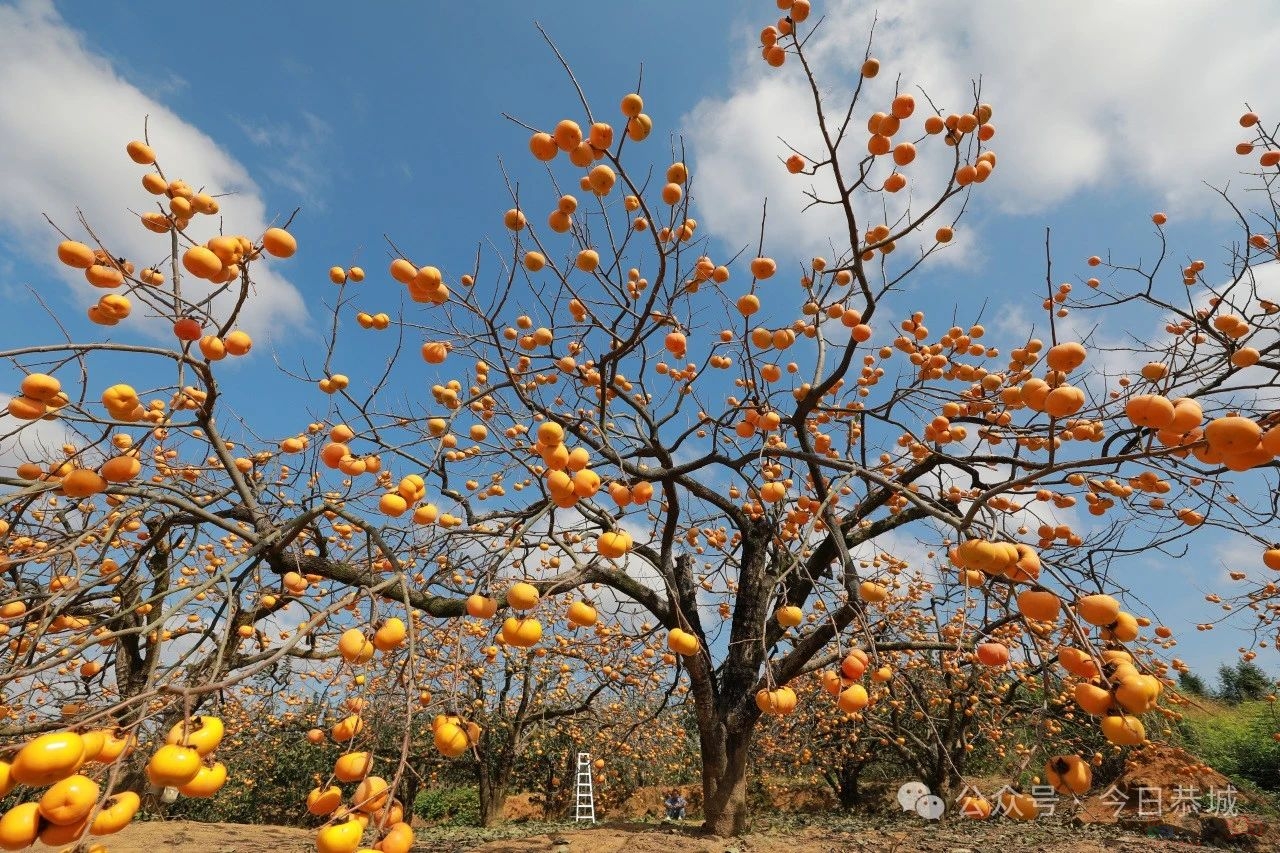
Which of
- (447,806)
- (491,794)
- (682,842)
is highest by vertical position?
(682,842)

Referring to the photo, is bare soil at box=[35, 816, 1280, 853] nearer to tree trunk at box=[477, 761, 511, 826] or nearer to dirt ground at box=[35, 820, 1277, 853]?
dirt ground at box=[35, 820, 1277, 853]

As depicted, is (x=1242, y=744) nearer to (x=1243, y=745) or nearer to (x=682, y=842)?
(x=1243, y=745)

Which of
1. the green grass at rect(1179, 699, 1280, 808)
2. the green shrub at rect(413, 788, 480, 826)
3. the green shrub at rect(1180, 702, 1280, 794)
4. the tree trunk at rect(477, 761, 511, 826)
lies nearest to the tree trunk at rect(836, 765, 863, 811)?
the green grass at rect(1179, 699, 1280, 808)

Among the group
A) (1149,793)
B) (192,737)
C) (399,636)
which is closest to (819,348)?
(399,636)

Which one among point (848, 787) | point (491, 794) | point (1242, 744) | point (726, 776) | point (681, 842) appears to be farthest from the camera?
point (1242, 744)

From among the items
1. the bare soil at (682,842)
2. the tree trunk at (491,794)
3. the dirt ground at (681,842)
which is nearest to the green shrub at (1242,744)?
the bare soil at (682,842)

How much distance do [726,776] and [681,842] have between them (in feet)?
2.13

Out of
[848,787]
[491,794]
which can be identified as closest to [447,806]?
[491,794]

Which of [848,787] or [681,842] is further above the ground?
[681,842]

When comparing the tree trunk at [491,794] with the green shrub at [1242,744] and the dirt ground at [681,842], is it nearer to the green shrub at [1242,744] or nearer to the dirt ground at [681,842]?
the dirt ground at [681,842]

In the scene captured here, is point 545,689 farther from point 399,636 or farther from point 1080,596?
point 1080,596

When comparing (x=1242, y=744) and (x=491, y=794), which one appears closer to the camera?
(x=491, y=794)

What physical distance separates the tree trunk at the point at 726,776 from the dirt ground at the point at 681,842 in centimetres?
16

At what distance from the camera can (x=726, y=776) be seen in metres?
4.96
